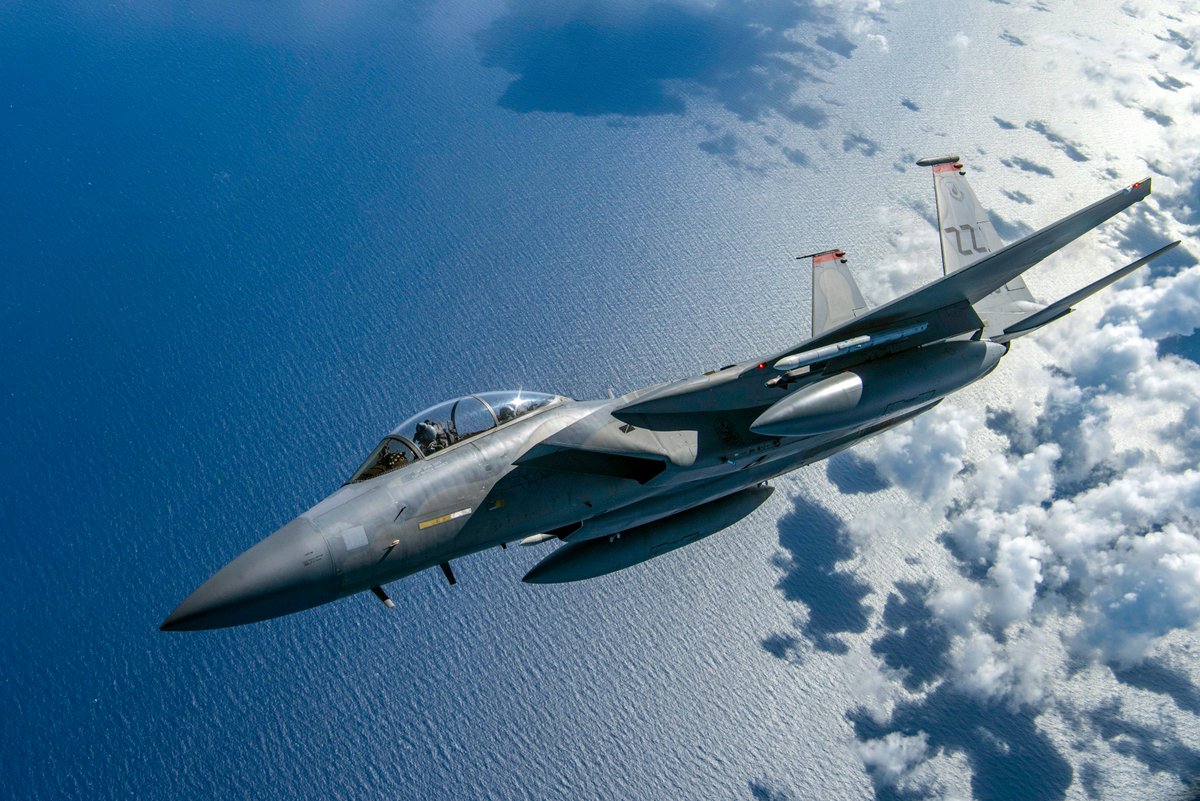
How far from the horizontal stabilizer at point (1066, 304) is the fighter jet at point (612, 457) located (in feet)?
0.39

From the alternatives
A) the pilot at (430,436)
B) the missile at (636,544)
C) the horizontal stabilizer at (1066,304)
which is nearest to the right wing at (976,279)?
the horizontal stabilizer at (1066,304)

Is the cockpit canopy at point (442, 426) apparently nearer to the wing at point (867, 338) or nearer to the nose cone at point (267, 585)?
the nose cone at point (267, 585)

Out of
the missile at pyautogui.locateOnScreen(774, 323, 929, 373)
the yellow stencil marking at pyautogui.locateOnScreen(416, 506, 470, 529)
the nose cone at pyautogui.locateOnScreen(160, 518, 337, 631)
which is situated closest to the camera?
the nose cone at pyautogui.locateOnScreen(160, 518, 337, 631)

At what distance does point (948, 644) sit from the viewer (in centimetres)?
5228

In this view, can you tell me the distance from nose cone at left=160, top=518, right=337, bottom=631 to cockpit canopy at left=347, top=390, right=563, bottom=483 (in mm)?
1845

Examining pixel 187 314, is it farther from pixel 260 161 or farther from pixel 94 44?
pixel 94 44

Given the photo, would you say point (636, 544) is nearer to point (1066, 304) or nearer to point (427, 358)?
point (1066, 304)

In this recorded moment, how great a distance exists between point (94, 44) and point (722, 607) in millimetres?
74422

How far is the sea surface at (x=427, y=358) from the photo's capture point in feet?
124

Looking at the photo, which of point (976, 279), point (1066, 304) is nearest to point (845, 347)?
point (976, 279)

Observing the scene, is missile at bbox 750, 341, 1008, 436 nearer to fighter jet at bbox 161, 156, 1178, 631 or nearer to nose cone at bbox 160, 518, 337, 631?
fighter jet at bbox 161, 156, 1178, 631

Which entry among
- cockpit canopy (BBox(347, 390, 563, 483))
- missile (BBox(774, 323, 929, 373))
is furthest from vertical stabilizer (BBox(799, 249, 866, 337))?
cockpit canopy (BBox(347, 390, 563, 483))

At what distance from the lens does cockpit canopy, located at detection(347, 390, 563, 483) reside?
15.8m

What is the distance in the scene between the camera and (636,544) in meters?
19.4
